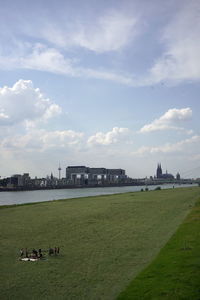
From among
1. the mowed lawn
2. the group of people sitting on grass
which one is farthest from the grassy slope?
the group of people sitting on grass

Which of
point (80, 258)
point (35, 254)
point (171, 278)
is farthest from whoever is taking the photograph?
point (35, 254)

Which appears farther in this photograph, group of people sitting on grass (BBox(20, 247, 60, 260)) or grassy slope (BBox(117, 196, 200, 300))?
group of people sitting on grass (BBox(20, 247, 60, 260))

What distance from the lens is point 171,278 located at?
12922 millimetres

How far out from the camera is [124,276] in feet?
46.6

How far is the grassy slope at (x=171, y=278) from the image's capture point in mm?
11445

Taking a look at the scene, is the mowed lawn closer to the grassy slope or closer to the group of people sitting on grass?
the group of people sitting on grass

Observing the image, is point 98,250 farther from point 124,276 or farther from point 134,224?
point 134,224

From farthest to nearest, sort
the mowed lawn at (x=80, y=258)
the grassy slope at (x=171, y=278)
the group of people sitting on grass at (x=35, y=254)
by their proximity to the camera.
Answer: the group of people sitting on grass at (x=35, y=254), the mowed lawn at (x=80, y=258), the grassy slope at (x=171, y=278)

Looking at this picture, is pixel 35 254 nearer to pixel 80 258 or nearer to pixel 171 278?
pixel 80 258

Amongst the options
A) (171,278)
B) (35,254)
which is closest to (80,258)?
(35,254)

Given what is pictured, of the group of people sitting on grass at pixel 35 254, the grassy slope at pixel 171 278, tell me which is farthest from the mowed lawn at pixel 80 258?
the grassy slope at pixel 171 278

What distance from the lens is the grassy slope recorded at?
37.6 ft

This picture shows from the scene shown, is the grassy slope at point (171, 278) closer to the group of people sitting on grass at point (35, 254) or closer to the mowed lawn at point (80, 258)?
the mowed lawn at point (80, 258)

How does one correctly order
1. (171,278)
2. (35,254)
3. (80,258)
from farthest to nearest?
(35,254) < (80,258) < (171,278)
